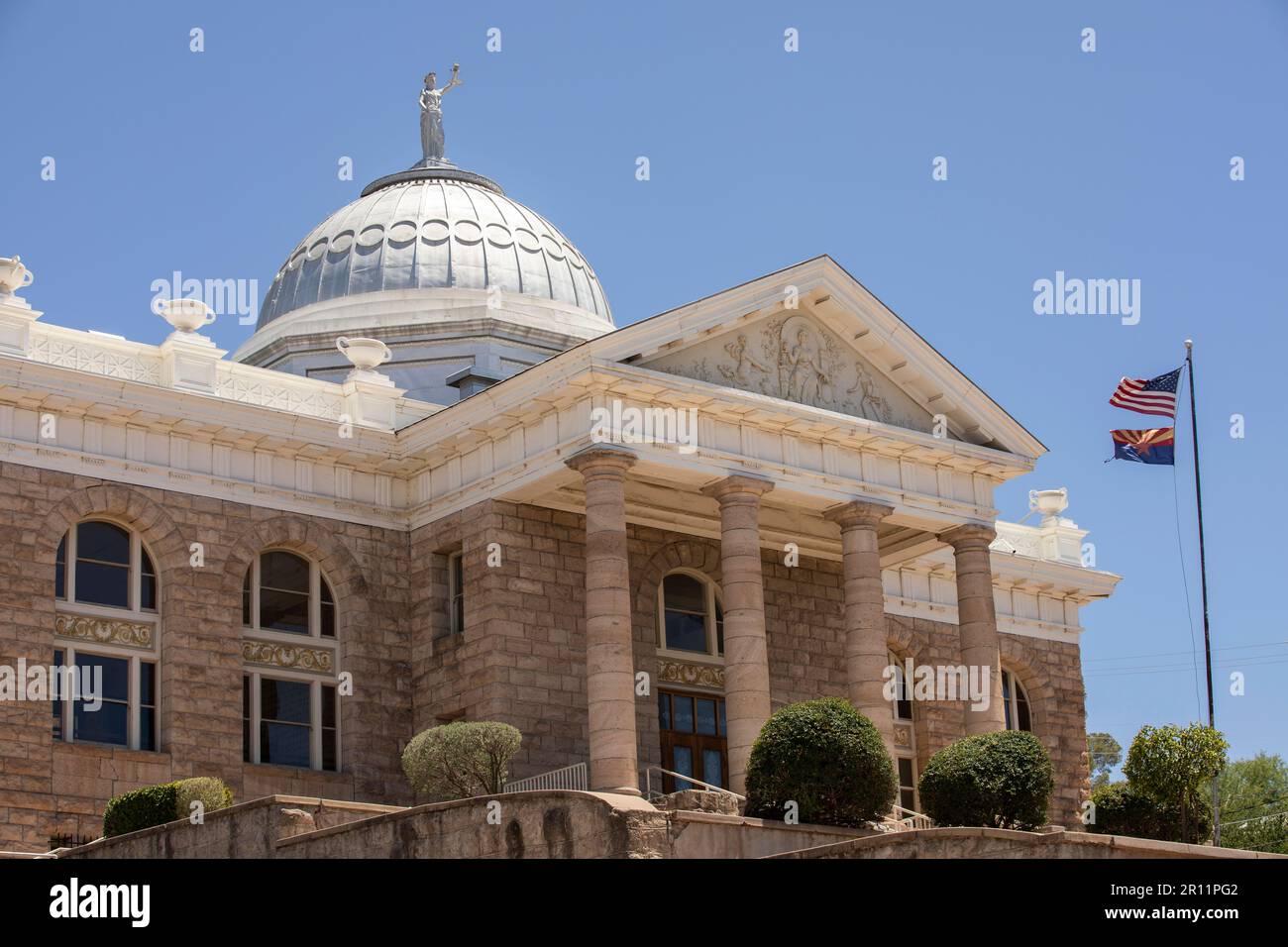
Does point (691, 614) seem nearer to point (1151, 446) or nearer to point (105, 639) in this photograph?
point (1151, 446)

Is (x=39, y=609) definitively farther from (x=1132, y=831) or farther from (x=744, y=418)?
(x=1132, y=831)

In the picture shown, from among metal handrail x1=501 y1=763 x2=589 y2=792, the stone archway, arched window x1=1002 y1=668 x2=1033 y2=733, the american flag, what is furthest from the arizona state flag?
metal handrail x1=501 y1=763 x2=589 y2=792

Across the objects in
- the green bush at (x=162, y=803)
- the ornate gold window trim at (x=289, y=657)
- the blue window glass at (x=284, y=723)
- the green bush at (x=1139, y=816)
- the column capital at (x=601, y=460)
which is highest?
the column capital at (x=601, y=460)

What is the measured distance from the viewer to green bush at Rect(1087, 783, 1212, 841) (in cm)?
3866

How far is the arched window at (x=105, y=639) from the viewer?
34.6 m

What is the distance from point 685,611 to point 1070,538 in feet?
43.2

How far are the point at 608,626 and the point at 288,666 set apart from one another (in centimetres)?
648

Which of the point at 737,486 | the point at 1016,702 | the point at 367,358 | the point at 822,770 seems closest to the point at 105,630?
the point at 367,358

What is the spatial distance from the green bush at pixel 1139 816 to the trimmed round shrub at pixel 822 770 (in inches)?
386

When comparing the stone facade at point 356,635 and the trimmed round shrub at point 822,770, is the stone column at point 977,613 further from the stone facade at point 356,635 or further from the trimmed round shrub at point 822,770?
the trimmed round shrub at point 822,770

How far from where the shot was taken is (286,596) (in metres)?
37.8

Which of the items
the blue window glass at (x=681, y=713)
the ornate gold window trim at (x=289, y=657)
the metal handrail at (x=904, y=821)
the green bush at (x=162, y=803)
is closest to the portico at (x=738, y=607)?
the blue window glass at (x=681, y=713)

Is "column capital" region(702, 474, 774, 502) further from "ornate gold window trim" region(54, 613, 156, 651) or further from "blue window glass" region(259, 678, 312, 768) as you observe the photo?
"ornate gold window trim" region(54, 613, 156, 651)

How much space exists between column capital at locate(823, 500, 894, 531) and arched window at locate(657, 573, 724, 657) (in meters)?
3.56
